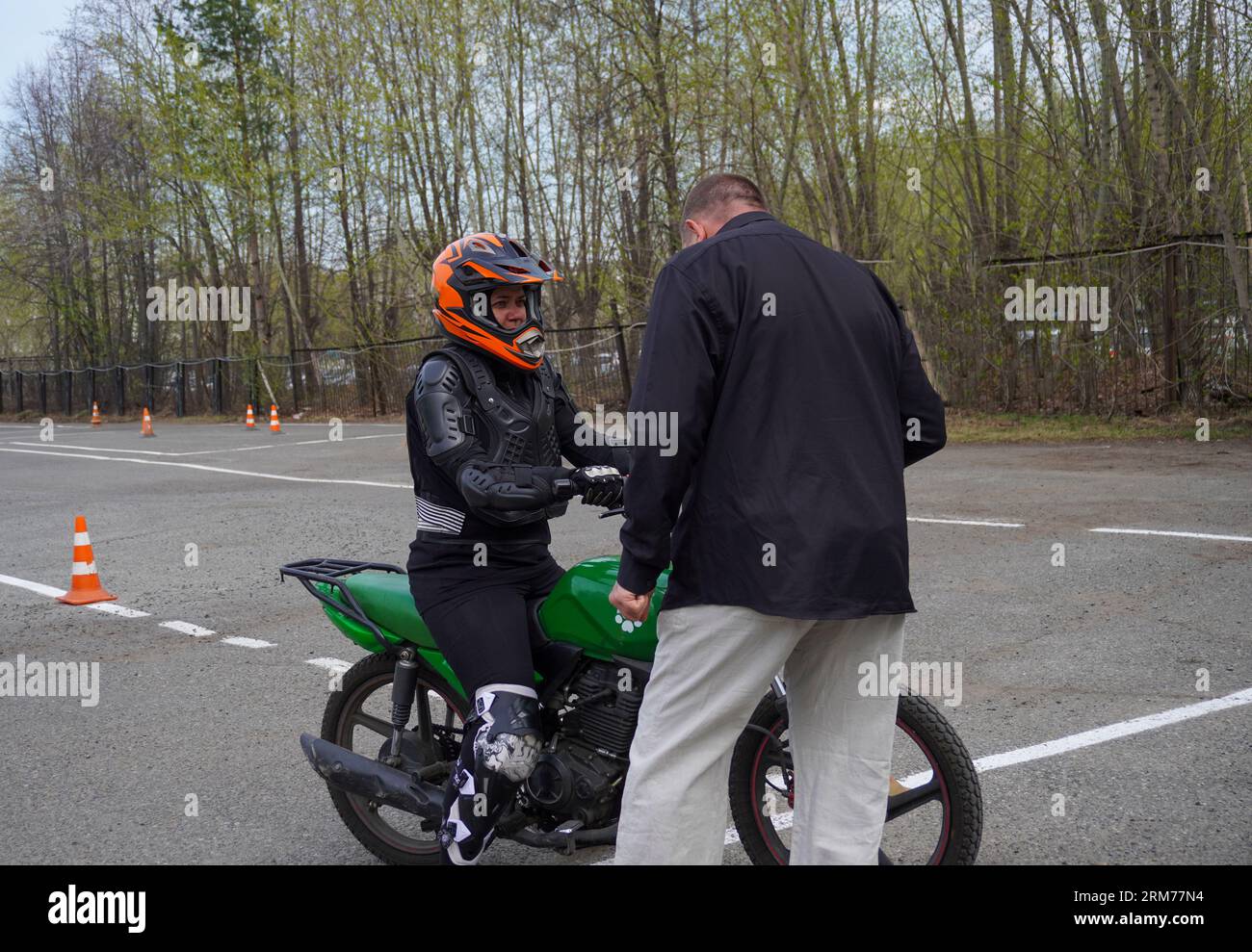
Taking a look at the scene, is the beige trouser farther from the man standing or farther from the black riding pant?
the black riding pant

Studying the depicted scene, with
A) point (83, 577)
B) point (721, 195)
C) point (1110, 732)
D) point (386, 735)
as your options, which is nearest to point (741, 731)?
point (721, 195)

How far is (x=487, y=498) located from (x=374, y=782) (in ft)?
3.81

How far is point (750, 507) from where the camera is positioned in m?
2.60

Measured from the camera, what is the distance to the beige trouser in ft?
8.74

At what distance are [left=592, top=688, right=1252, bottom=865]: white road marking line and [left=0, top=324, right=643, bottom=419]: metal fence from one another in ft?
64.0

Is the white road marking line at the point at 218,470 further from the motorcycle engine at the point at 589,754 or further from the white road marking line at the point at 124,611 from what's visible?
the motorcycle engine at the point at 589,754

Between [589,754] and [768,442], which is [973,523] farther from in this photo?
[768,442]

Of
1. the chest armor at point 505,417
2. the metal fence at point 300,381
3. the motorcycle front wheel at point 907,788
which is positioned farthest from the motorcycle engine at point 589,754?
the metal fence at point 300,381

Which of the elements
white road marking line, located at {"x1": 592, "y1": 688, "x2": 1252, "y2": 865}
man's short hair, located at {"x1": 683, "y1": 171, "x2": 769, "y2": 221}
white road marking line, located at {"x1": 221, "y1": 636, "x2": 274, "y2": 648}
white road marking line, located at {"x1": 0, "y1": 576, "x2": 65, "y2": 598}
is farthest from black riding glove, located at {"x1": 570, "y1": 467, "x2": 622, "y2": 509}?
white road marking line, located at {"x1": 0, "y1": 576, "x2": 65, "y2": 598}

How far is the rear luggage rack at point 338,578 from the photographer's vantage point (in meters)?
3.76

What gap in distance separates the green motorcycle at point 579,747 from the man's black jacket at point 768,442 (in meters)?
0.48

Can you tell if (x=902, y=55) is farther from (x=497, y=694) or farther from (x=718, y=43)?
(x=497, y=694)

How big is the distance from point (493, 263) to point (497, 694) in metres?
1.24

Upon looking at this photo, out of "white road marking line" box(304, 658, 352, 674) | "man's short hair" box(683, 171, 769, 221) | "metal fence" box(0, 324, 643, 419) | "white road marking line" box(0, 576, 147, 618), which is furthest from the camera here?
"metal fence" box(0, 324, 643, 419)
